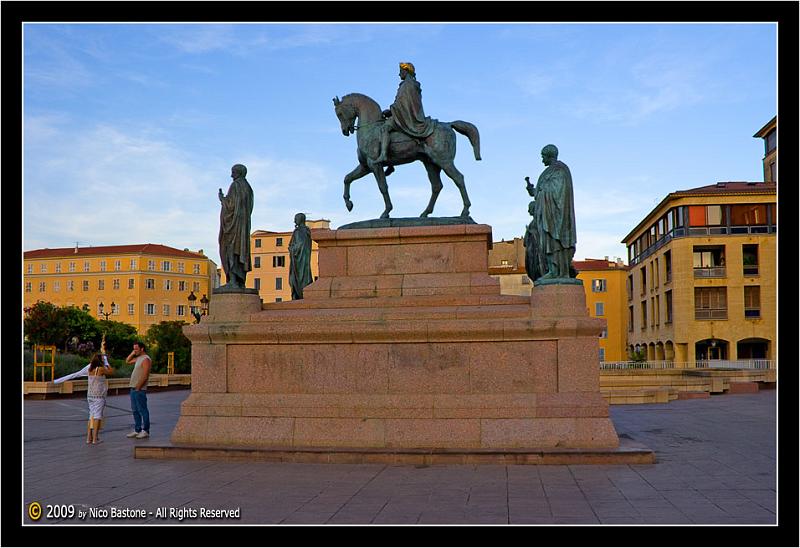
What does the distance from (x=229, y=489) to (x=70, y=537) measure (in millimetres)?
2017

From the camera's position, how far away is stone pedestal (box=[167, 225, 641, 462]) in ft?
35.0

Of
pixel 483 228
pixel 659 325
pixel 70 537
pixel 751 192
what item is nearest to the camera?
pixel 70 537

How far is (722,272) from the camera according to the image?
6034cm

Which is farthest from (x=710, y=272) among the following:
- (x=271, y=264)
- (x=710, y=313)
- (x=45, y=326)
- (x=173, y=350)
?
(x=271, y=264)

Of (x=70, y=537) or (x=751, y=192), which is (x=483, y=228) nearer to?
(x=70, y=537)

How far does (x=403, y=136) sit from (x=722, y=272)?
52.5 meters

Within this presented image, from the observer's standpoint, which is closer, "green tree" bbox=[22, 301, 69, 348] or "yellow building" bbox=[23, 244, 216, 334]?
"green tree" bbox=[22, 301, 69, 348]

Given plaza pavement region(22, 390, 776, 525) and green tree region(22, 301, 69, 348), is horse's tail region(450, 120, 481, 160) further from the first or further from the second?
green tree region(22, 301, 69, 348)

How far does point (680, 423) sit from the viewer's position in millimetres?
15633

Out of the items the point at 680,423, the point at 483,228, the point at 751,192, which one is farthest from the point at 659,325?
the point at 483,228

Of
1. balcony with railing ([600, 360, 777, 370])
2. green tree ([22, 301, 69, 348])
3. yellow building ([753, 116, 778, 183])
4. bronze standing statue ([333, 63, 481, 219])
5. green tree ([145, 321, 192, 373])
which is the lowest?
balcony with railing ([600, 360, 777, 370])

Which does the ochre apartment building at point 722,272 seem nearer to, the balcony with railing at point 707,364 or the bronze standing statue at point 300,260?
the balcony with railing at point 707,364

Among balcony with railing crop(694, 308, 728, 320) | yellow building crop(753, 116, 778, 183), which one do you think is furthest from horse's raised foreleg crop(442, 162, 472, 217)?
yellow building crop(753, 116, 778, 183)

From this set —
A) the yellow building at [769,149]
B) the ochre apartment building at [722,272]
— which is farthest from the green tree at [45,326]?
the yellow building at [769,149]
